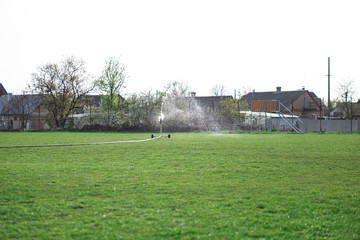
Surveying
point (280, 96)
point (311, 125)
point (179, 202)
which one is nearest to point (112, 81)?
point (311, 125)

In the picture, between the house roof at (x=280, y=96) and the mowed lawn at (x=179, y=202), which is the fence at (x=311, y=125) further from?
the mowed lawn at (x=179, y=202)

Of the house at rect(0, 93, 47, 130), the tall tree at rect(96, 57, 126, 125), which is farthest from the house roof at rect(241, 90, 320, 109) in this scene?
the house at rect(0, 93, 47, 130)

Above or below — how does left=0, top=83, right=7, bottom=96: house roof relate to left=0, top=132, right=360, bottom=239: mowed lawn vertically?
above

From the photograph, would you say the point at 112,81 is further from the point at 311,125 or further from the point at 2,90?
the point at 2,90

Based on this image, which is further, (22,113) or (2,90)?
(2,90)

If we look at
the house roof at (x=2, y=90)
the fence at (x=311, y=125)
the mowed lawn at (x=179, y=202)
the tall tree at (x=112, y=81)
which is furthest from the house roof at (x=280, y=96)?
the mowed lawn at (x=179, y=202)

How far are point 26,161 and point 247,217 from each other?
6.93 meters

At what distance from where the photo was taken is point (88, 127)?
35000 mm

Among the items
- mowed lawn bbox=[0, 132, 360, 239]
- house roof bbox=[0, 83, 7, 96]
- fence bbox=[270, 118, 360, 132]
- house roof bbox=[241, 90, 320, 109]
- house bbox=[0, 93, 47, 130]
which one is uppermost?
house roof bbox=[0, 83, 7, 96]

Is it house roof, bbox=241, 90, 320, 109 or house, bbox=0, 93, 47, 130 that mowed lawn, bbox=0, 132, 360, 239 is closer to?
house, bbox=0, 93, 47, 130

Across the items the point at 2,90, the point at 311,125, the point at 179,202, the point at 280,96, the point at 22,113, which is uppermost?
the point at 2,90

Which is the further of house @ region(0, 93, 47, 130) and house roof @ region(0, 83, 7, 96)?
house roof @ region(0, 83, 7, 96)

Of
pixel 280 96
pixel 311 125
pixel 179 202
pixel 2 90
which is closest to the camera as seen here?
pixel 179 202

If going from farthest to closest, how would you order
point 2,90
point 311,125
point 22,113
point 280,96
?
1. point 2,90
2. point 280,96
3. point 22,113
4. point 311,125
